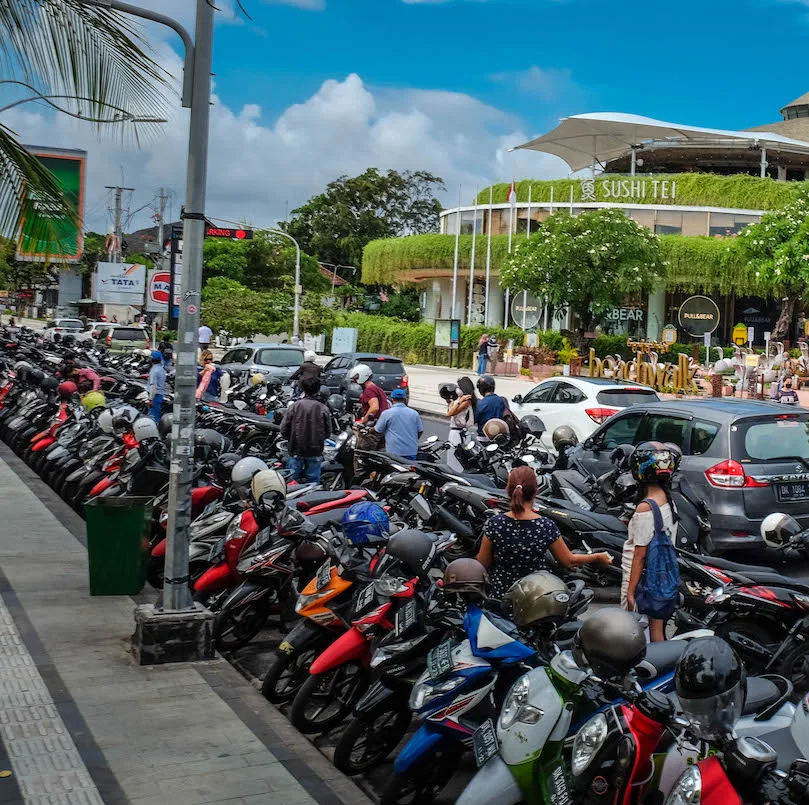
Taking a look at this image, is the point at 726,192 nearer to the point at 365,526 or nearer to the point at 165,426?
the point at 165,426

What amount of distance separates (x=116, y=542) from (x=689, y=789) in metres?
5.98

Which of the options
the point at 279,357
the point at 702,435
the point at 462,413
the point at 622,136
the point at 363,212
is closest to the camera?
the point at 702,435

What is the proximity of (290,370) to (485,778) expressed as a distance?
63.6 ft

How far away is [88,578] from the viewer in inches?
346

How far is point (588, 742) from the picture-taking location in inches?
142

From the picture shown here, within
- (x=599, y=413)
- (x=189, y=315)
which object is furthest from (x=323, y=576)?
(x=599, y=413)

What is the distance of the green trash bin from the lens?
8109 millimetres

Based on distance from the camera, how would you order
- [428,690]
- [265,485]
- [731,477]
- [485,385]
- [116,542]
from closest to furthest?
[428,690], [265,485], [116,542], [731,477], [485,385]

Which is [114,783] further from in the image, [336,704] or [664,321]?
[664,321]

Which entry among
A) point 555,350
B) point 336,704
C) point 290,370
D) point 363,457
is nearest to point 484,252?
point 555,350

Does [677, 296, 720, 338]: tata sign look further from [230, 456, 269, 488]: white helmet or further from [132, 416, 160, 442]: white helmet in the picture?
[230, 456, 269, 488]: white helmet

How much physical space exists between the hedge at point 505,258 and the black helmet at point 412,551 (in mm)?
42289

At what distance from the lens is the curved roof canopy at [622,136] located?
5641cm

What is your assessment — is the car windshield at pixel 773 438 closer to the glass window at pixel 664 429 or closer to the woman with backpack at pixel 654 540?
the glass window at pixel 664 429
